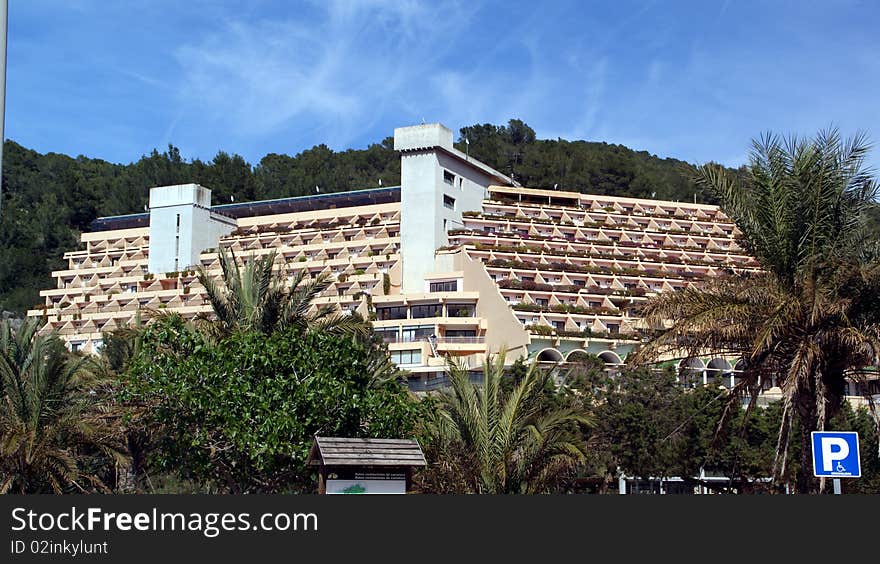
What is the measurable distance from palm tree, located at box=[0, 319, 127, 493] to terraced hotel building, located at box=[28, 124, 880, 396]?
40.5m

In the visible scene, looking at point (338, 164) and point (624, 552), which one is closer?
point (624, 552)

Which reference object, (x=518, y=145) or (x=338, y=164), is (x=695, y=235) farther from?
(x=338, y=164)

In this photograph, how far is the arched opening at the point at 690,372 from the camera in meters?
23.8

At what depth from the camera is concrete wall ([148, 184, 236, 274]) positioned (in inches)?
4080

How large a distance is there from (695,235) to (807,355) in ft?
276

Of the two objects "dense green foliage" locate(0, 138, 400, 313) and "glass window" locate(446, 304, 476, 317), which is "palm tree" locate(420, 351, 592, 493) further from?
"dense green foliage" locate(0, 138, 400, 313)

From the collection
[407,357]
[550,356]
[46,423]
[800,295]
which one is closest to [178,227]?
[407,357]

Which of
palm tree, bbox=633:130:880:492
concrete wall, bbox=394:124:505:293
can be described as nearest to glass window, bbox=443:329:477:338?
concrete wall, bbox=394:124:505:293

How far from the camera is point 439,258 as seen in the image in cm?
8850

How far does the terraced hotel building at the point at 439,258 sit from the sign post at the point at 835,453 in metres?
54.4

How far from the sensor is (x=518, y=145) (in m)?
138

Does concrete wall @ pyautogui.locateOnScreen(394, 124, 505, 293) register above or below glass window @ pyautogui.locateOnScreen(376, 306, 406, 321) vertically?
above

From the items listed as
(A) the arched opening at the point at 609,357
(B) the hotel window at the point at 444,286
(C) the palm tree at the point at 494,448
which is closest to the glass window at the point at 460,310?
(B) the hotel window at the point at 444,286

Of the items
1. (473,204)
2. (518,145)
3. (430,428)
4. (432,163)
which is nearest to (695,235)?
(473,204)
